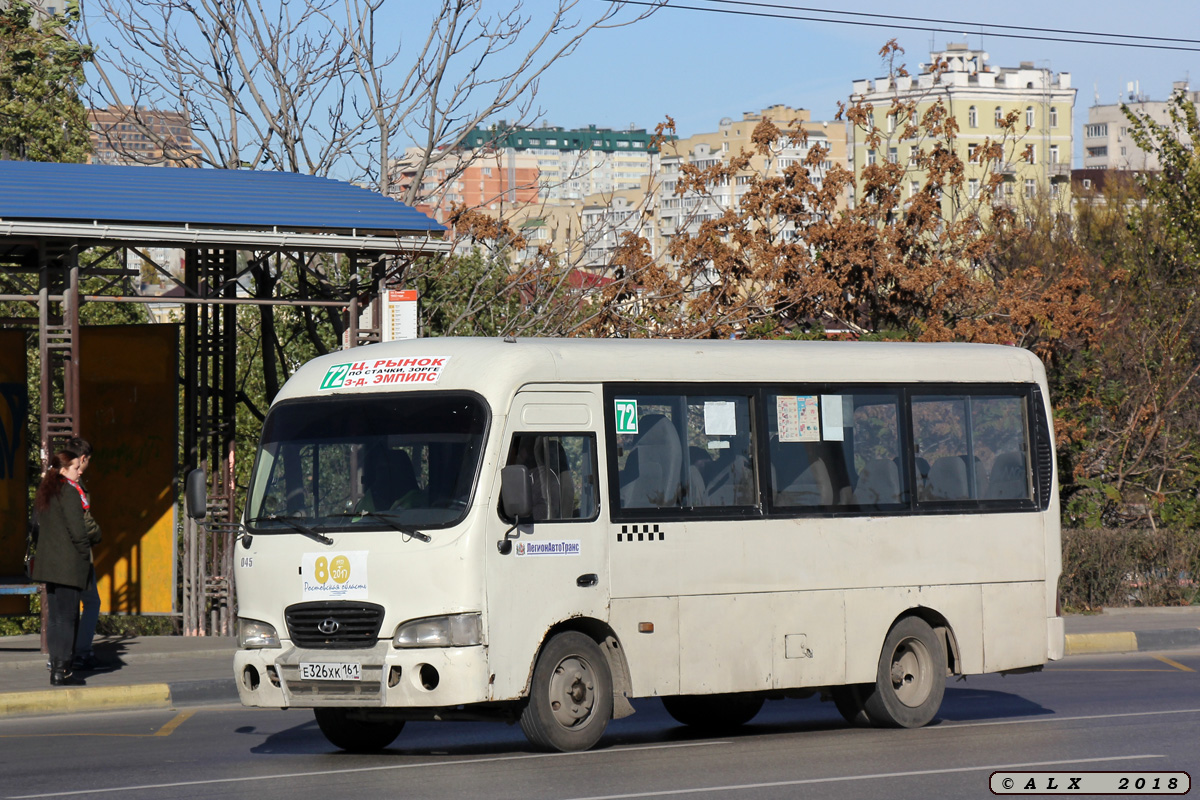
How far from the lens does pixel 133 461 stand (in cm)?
1684

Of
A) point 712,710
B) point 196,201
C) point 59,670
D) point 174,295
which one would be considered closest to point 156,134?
point 174,295

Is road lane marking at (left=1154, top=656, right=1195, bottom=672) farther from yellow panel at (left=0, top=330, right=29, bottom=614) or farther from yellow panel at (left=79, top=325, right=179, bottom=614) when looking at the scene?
yellow panel at (left=0, top=330, right=29, bottom=614)

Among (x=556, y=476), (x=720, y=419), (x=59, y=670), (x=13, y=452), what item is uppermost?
(x=13, y=452)

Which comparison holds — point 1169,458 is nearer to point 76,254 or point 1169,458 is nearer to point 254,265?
point 254,265

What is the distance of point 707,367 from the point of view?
10.7 meters

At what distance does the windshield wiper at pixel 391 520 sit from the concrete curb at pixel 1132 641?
1002cm

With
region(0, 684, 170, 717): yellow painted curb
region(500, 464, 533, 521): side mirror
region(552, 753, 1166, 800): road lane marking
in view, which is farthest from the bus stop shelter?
region(552, 753, 1166, 800): road lane marking

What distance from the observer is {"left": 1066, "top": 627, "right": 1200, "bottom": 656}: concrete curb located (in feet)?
56.4

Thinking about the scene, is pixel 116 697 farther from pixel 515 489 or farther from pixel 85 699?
pixel 515 489

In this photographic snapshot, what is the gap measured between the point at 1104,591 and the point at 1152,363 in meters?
5.77

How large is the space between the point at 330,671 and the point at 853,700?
406cm

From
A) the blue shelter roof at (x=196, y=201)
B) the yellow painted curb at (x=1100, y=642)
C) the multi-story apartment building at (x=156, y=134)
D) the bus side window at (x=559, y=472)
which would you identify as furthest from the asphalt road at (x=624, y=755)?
the multi-story apartment building at (x=156, y=134)

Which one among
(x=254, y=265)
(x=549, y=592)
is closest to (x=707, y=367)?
(x=549, y=592)

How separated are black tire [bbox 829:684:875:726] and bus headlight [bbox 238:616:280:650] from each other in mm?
4059
